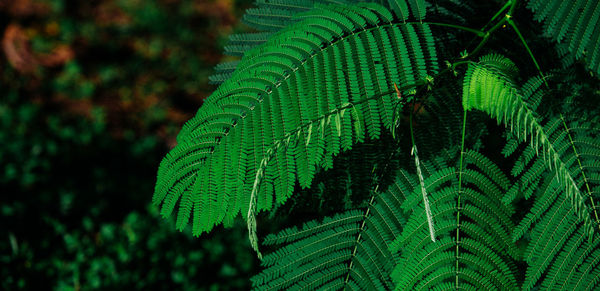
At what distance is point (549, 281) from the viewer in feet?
5.53

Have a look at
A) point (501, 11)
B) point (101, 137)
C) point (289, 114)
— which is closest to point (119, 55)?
point (101, 137)

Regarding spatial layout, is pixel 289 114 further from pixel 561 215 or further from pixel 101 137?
pixel 101 137

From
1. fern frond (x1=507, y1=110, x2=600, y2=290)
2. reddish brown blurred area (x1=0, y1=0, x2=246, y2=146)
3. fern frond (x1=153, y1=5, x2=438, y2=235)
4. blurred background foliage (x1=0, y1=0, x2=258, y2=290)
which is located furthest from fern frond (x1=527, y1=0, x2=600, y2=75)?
reddish brown blurred area (x1=0, y1=0, x2=246, y2=146)

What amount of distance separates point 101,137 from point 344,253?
3.86m

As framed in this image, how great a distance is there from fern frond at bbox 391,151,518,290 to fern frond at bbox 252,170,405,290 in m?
0.09

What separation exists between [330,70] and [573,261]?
1070mm

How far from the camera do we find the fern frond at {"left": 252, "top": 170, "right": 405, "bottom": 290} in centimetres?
184

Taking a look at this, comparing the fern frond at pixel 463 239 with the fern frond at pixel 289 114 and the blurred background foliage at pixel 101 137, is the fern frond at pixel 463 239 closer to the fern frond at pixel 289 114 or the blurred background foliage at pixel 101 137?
the fern frond at pixel 289 114

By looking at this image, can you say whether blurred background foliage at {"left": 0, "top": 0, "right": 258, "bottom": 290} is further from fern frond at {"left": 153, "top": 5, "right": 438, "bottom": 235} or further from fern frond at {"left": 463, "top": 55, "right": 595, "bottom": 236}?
fern frond at {"left": 463, "top": 55, "right": 595, "bottom": 236}

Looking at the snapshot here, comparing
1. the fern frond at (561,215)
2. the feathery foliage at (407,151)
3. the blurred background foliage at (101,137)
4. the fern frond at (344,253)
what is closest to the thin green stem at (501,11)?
the feathery foliage at (407,151)

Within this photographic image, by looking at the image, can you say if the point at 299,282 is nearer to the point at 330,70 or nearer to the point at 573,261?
the point at 330,70

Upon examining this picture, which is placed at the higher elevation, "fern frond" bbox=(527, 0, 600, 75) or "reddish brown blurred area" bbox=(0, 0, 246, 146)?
"reddish brown blurred area" bbox=(0, 0, 246, 146)

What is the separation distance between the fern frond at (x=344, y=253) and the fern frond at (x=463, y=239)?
0.09 m

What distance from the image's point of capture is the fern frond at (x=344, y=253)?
6.05 ft
